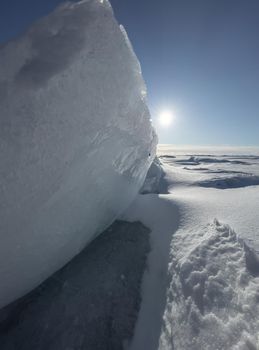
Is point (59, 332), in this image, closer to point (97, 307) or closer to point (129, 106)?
point (97, 307)

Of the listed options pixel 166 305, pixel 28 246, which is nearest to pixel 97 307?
pixel 166 305

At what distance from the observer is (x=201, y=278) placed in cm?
229

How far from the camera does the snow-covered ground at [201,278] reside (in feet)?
6.29

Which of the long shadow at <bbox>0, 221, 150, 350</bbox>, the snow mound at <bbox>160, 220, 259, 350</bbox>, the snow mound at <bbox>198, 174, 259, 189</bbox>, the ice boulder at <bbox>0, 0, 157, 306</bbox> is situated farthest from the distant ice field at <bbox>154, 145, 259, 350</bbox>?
the snow mound at <bbox>198, 174, 259, 189</bbox>

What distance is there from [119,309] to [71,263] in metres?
0.78

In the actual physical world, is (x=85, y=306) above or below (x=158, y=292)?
below

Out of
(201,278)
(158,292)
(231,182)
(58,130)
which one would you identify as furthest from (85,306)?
(231,182)

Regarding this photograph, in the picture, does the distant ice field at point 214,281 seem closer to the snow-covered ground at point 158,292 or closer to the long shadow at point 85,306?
the snow-covered ground at point 158,292

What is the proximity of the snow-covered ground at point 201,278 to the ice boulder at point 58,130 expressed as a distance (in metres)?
0.88

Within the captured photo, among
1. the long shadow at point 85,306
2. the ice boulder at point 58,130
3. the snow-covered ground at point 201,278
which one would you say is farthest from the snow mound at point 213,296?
the ice boulder at point 58,130

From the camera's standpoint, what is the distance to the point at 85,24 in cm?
244

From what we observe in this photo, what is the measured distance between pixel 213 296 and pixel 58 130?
187 centimetres

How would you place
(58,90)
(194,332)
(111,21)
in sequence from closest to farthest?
(194,332) < (58,90) < (111,21)

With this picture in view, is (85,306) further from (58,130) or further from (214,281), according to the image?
(58,130)
